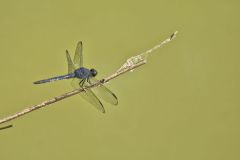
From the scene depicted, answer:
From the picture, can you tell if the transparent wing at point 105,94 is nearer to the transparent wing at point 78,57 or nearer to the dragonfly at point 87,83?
the dragonfly at point 87,83

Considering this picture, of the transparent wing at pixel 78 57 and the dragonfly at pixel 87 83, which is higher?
the transparent wing at pixel 78 57

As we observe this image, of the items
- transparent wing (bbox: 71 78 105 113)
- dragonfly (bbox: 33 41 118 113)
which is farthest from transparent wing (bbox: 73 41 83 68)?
transparent wing (bbox: 71 78 105 113)

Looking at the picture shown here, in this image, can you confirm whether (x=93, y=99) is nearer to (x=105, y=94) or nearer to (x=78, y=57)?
(x=105, y=94)

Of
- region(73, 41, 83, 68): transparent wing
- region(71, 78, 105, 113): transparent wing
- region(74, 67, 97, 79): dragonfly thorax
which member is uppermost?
region(73, 41, 83, 68): transparent wing

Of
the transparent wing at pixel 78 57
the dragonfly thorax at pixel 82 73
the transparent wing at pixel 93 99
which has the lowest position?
→ the transparent wing at pixel 93 99

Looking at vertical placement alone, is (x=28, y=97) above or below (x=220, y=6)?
below

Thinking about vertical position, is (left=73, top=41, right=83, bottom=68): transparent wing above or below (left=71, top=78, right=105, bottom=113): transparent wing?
above

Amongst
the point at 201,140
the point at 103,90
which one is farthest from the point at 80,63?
the point at 201,140

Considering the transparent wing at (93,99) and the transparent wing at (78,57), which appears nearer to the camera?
the transparent wing at (93,99)

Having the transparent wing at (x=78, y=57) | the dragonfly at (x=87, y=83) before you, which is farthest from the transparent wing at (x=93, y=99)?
the transparent wing at (x=78, y=57)

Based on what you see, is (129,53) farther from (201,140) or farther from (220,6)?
(220,6)

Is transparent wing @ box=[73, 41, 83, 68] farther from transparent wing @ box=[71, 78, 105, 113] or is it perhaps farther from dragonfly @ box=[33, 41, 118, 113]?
transparent wing @ box=[71, 78, 105, 113]
